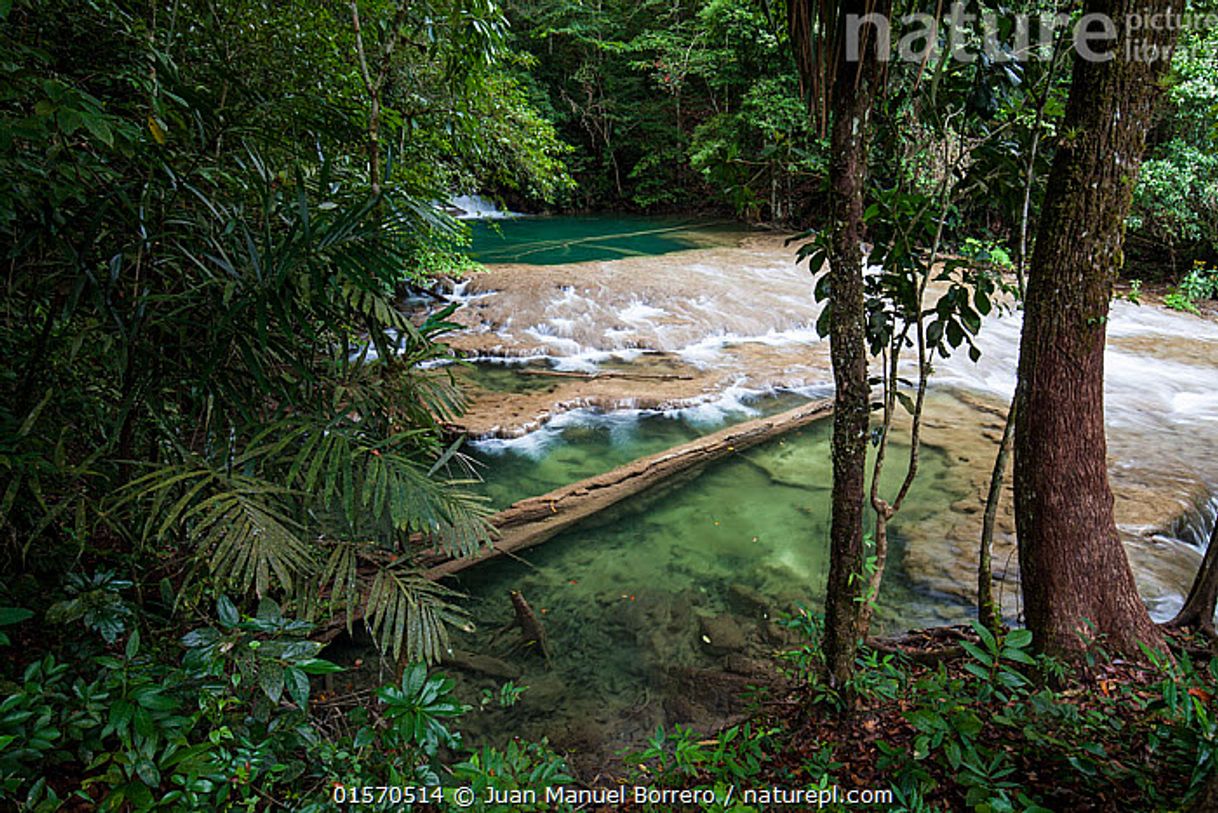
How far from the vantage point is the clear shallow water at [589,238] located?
486 inches

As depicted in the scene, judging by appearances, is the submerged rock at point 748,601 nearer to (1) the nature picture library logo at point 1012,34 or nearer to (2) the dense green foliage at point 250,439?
(2) the dense green foliage at point 250,439

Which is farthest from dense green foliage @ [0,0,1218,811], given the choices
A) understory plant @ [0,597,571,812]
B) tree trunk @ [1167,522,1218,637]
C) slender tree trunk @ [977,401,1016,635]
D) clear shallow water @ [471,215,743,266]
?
clear shallow water @ [471,215,743,266]

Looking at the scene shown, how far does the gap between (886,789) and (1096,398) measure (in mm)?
1297

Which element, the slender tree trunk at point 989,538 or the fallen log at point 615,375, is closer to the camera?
the slender tree trunk at point 989,538

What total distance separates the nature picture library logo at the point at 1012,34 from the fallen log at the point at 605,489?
7.86 ft

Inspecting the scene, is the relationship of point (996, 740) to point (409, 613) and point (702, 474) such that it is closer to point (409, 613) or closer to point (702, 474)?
point (409, 613)

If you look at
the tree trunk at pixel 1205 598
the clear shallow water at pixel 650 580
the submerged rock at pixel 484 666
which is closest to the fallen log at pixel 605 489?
the clear shallow water at pixel 650 580

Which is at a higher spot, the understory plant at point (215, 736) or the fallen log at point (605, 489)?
the understory plant at point (215, 736)

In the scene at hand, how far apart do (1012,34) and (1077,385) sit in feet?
3.85

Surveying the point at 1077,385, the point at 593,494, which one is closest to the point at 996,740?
the point at 1077,385

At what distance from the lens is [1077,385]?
1.92 meters

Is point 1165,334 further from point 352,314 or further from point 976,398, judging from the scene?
point 352,314

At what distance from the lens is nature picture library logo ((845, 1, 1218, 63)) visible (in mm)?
1688

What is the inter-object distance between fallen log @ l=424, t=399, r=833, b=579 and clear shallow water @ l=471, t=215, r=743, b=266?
6.57 meters
